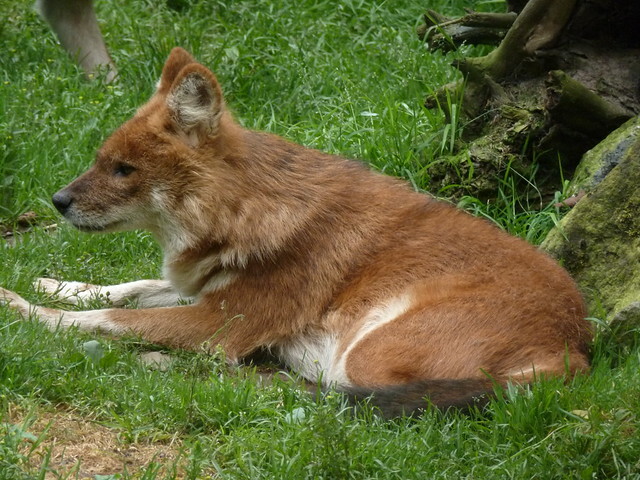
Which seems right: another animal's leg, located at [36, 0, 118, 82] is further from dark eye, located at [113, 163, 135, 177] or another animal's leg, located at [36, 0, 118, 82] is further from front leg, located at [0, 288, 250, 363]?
front leg, located at [0, 288, 250, 363]

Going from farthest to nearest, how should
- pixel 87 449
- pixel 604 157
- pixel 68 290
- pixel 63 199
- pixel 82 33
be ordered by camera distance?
pixel 82 33 → pixel 604 157 → pixel 68 290 → pixel 63 199 → pixel 87 449

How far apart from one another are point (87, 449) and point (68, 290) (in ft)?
7.15

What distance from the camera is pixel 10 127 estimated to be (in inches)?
295

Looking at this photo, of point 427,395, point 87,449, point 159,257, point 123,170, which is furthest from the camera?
point 159,257

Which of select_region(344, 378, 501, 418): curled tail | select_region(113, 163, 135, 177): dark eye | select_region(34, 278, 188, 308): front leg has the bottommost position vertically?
select_region(34, 278, 188, 308): front leg

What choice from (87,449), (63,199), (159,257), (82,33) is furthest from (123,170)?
(82,33)

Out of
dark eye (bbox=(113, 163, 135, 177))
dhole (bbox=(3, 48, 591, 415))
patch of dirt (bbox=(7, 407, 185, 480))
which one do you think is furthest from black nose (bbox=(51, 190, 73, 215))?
patch of dirt (bbox=(7, 407, 185, 480))

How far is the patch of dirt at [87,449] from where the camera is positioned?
4.00 meters

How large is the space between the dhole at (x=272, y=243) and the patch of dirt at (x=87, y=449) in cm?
122

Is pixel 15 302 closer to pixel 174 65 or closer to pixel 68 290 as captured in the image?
pixel 68 290

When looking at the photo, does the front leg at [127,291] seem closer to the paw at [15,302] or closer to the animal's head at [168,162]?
the paw at [15,302]

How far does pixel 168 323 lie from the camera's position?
564 cm

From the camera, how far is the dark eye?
18.7ft

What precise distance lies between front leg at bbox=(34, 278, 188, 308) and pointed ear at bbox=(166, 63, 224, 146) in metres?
1.06
